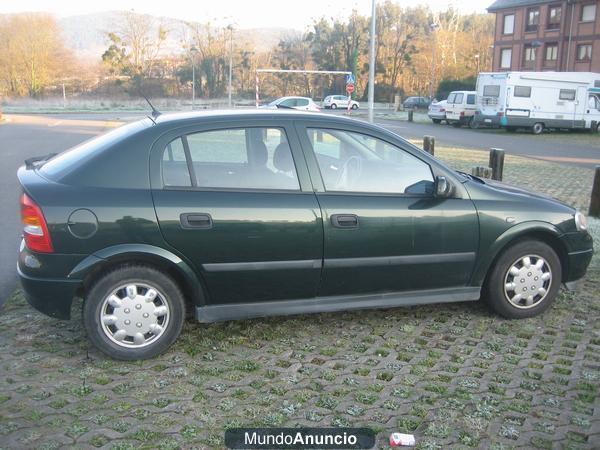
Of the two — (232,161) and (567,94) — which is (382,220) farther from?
(567,94)

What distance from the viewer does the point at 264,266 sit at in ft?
14.4

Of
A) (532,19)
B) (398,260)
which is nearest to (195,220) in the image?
(398,260)

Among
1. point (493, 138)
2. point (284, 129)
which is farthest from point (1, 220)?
point (493, 138)

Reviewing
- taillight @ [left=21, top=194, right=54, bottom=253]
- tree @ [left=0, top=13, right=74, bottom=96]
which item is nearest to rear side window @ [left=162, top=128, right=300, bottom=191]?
taillight @ [left=21, top=194, right=54, bottom=253]

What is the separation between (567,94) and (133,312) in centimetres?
3092

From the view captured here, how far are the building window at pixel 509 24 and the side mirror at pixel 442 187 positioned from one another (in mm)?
54226

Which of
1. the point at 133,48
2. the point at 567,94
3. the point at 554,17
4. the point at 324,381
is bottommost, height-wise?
the point at 324,381

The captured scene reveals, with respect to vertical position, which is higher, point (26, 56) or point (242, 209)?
point (26, 56)

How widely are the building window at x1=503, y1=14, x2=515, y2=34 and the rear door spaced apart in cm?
5479

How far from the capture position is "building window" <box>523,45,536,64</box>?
51.9 metres

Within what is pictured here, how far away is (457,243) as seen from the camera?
4809 mm

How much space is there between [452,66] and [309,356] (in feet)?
209

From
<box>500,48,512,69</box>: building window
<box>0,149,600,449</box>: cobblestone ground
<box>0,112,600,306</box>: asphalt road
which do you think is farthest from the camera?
<box>500,48,512,69</box>: building window

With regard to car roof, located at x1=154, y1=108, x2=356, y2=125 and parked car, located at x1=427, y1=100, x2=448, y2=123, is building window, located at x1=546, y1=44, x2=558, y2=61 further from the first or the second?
car roof, located at x1=154, y1=108, x2=356, y2=125
